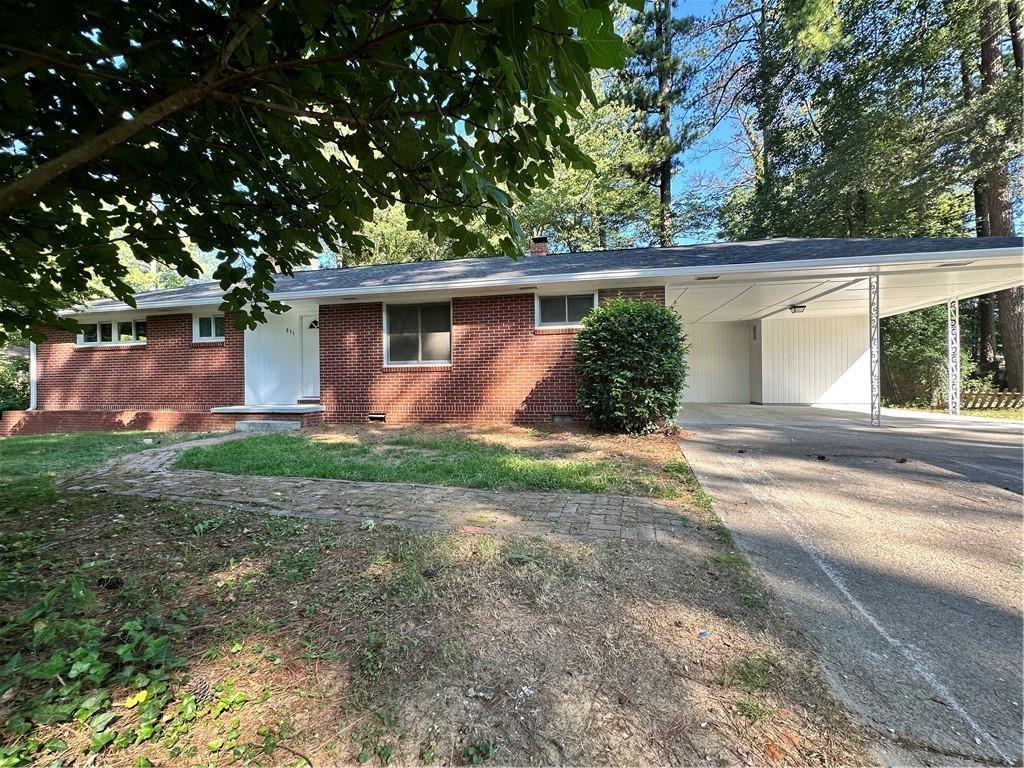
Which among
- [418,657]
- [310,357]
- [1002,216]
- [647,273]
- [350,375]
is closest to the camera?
[418,657]

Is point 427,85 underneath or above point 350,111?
above

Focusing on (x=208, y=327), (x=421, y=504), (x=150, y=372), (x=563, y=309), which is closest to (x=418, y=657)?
(x=421, y=504)

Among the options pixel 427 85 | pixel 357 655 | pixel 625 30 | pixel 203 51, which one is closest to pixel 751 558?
pixel 357 655

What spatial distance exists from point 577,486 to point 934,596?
8.17 ft

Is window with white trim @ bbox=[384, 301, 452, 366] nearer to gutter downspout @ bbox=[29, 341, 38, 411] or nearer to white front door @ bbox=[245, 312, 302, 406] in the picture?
white front door @ bbox=[245, 312, 302, 406]

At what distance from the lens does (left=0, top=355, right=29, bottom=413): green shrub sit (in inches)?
447

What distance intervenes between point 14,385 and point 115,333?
420 centimetres

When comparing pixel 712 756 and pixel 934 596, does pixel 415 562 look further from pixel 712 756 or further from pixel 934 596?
pixel 934 596

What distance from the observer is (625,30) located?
1866 centimetres

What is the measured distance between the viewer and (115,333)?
10.4m

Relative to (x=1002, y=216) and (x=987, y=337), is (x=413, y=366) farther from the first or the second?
(x=987, y=337)

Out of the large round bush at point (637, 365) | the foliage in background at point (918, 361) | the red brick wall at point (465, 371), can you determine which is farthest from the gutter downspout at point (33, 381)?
the foliage in background at point (918, 361)

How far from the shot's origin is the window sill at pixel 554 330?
852 centimetres

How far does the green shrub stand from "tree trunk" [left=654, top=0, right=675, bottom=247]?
73.2ft
